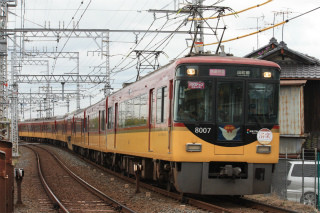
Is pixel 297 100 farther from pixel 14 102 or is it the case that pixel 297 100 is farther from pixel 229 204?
pixel 14 102

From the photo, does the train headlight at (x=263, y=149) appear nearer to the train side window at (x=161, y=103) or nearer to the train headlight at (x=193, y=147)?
the train headlight at (x=193, y=147)

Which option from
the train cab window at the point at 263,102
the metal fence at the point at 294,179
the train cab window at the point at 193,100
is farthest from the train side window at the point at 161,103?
the metal fence at the point at 294,179

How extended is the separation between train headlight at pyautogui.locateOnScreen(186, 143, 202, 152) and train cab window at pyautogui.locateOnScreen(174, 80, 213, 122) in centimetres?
47

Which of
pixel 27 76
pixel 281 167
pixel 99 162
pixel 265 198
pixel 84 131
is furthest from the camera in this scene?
pixel 27 76

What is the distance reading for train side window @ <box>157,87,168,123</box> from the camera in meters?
11.3

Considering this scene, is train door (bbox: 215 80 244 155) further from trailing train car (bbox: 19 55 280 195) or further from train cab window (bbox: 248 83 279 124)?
train cab window (bbox: 248 83 279 124)

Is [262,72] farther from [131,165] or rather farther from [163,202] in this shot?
[131,165]

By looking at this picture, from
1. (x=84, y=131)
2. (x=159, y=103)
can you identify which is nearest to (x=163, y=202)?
(x=159, y=103)

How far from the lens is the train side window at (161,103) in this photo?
11336mm

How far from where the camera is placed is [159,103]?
470 inches

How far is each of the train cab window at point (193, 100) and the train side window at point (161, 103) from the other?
2.62 feet

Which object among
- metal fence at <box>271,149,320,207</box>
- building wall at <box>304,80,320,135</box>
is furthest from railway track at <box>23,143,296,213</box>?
building wall at <box>304,80,320,135</box>

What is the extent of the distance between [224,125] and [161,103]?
1.74m

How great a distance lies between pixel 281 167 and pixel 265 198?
4.17 feet
